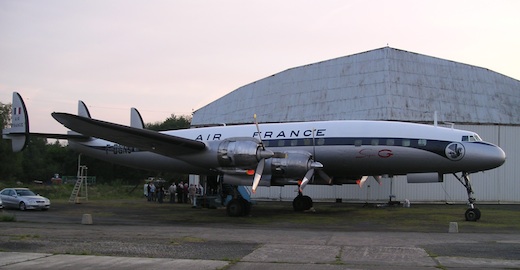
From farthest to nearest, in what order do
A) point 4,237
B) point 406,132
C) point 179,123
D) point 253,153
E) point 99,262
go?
1. point 179,123
2. point 406,132
3. point 253,153
4. point 4,237
5. point 99,262

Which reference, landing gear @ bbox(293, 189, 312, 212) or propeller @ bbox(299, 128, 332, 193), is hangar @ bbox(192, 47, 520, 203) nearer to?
landing gear @ bbox(293, 189, 312, 212)

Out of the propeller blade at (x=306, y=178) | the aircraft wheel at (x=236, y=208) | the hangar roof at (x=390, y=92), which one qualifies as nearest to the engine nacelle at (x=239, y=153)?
the propeller blade at (x=306, y=178)

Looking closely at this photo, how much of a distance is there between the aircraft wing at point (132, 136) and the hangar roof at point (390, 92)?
19403 mm

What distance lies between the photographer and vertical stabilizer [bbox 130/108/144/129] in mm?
27984

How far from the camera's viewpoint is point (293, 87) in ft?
136

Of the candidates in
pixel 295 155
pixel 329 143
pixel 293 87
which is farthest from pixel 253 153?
pixel 293 87

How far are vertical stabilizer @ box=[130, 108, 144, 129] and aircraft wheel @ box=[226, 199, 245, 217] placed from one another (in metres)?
9.53

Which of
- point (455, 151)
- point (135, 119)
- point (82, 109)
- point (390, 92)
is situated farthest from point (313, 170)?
point (390, 92)

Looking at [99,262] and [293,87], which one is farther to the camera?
[293,87]

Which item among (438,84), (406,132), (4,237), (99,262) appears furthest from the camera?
(438,84)

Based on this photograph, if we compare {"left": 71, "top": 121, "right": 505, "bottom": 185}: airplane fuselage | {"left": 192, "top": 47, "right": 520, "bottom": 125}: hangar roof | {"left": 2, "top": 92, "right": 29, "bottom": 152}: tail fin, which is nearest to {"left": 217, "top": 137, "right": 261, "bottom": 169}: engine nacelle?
{"left": 71, "top": 121, "right": 505, "bottom": 185}: airplane fuselage

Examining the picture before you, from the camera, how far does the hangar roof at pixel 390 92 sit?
3594 centimetres

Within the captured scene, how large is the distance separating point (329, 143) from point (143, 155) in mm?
9784

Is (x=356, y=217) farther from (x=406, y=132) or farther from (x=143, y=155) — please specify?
(x=143, y=155)
